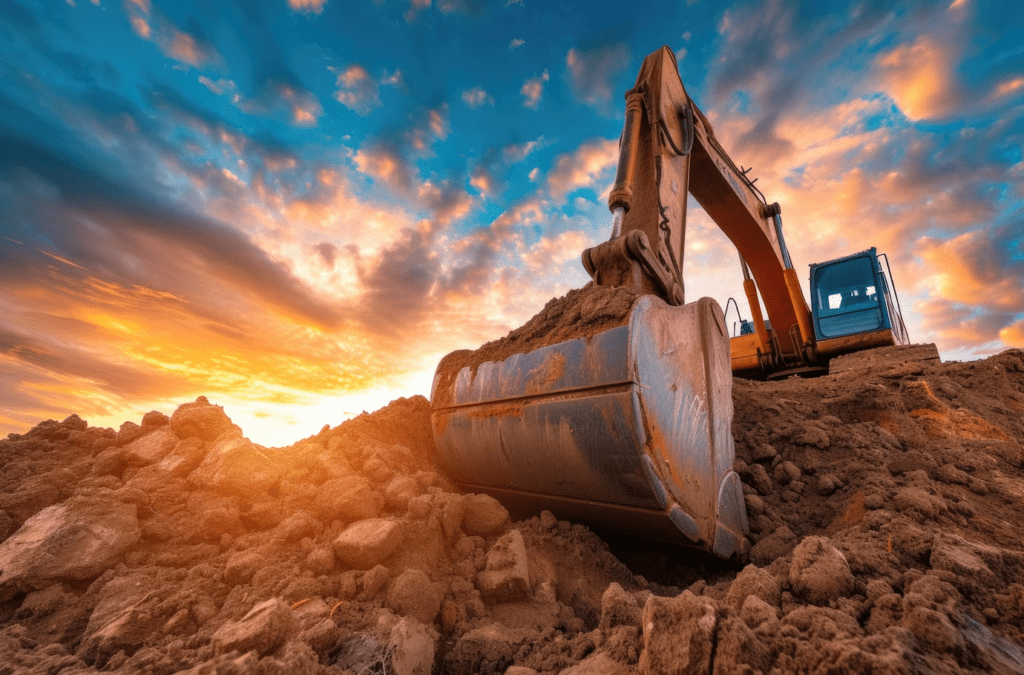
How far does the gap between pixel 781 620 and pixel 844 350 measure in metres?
6.53

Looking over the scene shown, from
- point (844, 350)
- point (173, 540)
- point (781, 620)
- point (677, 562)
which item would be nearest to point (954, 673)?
point (781, 620)

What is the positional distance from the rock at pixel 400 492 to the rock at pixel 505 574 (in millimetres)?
497

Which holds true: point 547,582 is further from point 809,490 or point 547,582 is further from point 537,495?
point 809,490

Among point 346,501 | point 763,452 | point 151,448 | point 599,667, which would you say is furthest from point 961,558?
point 151,448

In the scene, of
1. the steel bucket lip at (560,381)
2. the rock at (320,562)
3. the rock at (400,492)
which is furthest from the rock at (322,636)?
the steel bucket lip at (560,381)

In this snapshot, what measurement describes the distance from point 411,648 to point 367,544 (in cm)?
48

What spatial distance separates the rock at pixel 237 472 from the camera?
2.07 meters

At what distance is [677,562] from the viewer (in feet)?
7.07

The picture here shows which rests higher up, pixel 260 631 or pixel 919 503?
pixel 919 503

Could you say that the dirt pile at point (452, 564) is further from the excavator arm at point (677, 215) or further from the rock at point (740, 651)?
the excavator arm at point (677, 215)

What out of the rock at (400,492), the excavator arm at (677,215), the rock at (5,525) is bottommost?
the rock at (5,525)

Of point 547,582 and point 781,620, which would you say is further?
point 547,582

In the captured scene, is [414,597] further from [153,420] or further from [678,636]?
[153,420]

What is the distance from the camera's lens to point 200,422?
249cm
